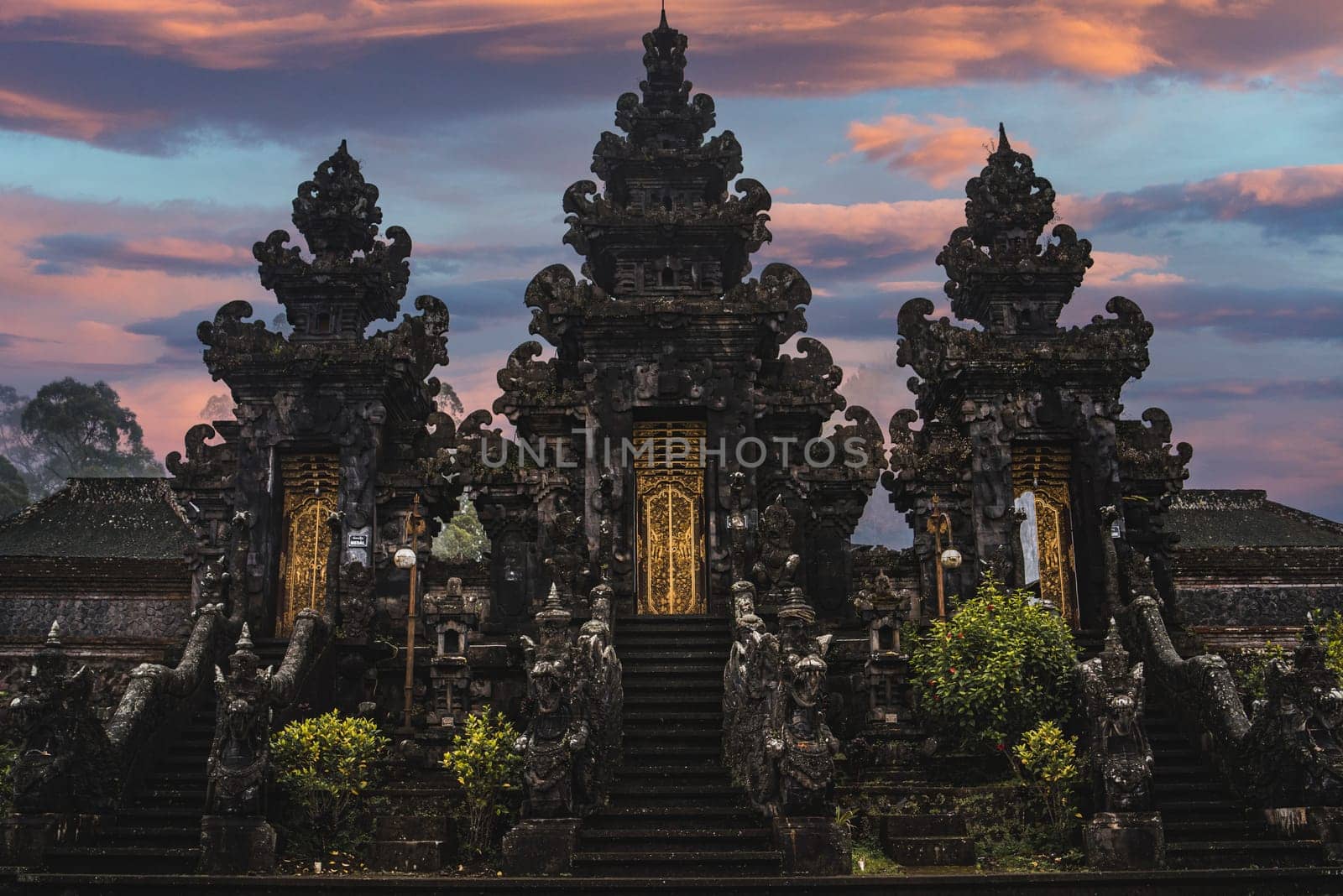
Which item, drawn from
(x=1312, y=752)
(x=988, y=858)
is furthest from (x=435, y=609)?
(x=1312, y=752)

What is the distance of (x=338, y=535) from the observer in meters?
21.6

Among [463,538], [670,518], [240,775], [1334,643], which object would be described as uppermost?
[463,538]

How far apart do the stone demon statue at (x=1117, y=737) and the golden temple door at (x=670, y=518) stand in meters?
7.53

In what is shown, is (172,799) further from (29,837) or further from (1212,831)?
(1212,831)

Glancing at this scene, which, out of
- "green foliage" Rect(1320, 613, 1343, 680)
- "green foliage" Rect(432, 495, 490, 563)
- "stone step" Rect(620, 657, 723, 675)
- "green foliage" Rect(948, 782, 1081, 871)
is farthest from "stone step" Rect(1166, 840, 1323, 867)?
"green foliage" Rect(432, 495, 490, 563)

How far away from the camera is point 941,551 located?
2108 centimetres

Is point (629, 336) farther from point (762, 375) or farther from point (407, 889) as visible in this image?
point (407, 889)

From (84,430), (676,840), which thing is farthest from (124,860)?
(84,430)

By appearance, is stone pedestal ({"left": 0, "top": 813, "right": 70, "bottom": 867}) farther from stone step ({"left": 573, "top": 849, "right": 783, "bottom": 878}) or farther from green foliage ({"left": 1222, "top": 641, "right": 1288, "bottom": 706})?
green foliage ({"left": 1222, "top": 641, "right": 1288, "bottom": 706})

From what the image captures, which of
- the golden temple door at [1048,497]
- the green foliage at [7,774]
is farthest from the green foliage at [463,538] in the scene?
the green foliage at [7,774]

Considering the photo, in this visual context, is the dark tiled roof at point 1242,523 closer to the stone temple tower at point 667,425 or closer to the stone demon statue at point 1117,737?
the stone temple tower at point 667,425

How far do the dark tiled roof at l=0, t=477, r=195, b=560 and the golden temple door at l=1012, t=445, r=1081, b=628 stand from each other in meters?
15.9

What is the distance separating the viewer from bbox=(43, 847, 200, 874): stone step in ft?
47.0

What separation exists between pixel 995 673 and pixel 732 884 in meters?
5.54
